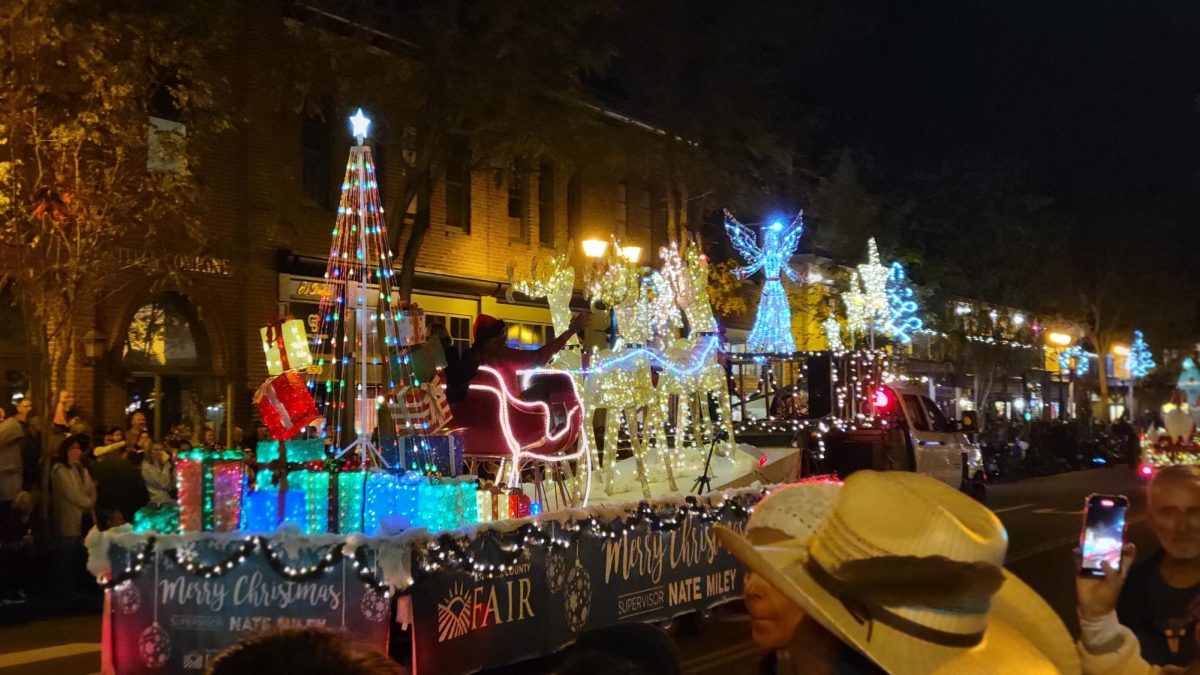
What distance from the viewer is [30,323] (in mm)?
14969

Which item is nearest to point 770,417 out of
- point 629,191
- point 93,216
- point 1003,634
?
point 93,216

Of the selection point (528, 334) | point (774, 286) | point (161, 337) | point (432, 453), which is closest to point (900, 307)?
point (528, 334)

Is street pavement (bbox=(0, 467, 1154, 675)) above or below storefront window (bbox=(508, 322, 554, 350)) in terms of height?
below

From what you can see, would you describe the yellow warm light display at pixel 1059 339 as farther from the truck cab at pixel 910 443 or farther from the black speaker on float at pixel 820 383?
the black speaker on float at pixel 820 383

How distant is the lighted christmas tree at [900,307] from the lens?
31359 mm

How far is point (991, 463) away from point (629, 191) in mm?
12209

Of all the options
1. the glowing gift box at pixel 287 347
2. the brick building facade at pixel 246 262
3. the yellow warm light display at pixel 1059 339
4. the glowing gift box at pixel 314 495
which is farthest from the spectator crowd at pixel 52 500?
the yellow warm light display at pixel 1059 339

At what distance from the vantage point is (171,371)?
20.0 meters

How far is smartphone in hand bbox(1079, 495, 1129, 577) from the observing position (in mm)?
3418

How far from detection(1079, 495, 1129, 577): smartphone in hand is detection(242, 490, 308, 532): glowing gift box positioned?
565 cm

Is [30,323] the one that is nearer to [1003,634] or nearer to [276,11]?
[276,11]

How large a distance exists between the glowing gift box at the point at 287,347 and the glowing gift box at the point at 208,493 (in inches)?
65.9

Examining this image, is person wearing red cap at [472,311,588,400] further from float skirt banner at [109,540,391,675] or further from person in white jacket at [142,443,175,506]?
person in white jacket at [142,443,175,506]

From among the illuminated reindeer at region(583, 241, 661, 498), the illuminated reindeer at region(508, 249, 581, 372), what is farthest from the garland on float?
the illuminated reindeer at region(508, 249, 581, 372)
